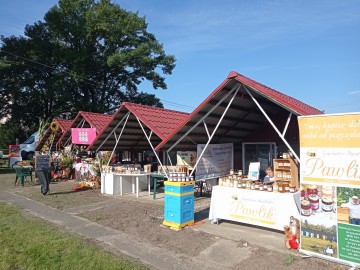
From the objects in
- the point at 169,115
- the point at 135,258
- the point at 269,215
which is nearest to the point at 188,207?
the point at 269,215

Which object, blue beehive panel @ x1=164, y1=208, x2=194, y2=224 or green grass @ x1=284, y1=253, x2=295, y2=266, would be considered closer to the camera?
green grass @ x1=284, y1=253, x2=295, y2=266

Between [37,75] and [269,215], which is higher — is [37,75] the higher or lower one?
the higher one

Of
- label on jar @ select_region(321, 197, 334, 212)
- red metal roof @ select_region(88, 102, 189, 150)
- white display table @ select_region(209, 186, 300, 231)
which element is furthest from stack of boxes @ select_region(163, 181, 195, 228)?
red metal roof @ select_region(88, 102, 189, 150)

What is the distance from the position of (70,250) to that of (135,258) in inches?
52.0

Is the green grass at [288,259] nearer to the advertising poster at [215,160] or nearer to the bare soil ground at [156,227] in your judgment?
the bare soil ground at [156,227]

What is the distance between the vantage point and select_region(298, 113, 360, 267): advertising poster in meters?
5.29

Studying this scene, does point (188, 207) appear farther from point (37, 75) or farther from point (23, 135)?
point (23, 135)

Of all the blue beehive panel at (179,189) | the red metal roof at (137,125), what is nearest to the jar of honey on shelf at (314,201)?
the blue beehive panel at (179,189)

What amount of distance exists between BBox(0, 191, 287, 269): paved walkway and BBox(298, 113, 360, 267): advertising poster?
89cm

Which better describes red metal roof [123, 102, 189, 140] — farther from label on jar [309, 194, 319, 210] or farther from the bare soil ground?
label on jar [309, 194, 319, 210]

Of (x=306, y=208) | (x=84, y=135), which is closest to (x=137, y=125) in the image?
(x=84, y=135)

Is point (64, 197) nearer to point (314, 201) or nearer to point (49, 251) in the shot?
point (49, 251)

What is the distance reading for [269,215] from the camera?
23.9 ft

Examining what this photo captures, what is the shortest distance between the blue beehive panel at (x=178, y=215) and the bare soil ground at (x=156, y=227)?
0.81 feet
